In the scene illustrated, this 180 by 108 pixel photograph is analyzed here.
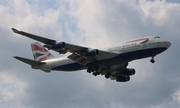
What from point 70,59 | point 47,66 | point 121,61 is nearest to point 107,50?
point 121,61

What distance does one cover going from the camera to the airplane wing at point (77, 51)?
55213 millimetres

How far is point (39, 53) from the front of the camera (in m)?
71.5

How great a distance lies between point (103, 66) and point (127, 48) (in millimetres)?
6839

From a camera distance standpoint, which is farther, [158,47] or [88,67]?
[88,67]

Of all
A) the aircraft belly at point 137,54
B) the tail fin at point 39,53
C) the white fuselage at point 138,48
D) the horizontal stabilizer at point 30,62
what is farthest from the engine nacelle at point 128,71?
the horizontal stabilizer at point 30,62

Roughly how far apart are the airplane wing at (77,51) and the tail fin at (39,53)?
10694mm

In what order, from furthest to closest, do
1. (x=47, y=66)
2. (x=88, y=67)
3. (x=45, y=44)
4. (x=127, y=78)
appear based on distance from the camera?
(x=127, y=78) → (x=47, y=66) → (x=88, y=67) → (x=45, y=44)

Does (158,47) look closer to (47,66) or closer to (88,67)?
(88,67)

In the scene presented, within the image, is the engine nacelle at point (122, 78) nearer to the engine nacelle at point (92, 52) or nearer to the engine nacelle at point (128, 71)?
the engine nacelle at point (128, 71)

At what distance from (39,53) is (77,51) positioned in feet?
46.9

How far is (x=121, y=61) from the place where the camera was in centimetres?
5881

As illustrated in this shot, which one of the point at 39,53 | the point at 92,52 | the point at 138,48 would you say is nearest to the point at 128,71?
the point at 138,48

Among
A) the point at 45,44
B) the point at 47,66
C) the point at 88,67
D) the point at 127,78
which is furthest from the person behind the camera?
the point at 127,78

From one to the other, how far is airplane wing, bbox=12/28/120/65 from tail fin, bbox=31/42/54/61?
1069 cm
